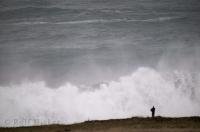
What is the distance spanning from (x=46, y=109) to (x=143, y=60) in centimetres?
1187

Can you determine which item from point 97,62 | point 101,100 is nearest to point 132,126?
point 101,100

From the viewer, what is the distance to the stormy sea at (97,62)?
22.9 meters

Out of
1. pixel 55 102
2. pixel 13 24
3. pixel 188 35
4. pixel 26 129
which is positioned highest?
pixel 13 24

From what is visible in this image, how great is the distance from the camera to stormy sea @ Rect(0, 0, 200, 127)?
22.9 m

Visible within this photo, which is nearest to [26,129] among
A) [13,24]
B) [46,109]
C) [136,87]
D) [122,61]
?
[46,109]

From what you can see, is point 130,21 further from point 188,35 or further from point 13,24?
point 13,24

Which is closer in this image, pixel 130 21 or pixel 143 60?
pixel 143 60

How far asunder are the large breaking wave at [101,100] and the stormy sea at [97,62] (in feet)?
0.23

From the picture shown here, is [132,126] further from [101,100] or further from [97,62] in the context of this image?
[97,62]

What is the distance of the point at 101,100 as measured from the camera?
939 inches

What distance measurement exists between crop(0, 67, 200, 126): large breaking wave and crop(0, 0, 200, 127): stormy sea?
7 centimetres

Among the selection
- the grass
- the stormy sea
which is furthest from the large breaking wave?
the grass

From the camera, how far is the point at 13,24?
42.4m

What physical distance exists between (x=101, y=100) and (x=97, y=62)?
7.51 meters
